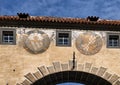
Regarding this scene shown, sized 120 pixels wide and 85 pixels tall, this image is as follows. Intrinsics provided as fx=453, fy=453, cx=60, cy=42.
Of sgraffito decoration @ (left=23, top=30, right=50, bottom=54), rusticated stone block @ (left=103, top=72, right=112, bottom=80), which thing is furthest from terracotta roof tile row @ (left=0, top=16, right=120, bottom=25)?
rusticated stone block @ (left=103, top=72, right=112, bottom=80)

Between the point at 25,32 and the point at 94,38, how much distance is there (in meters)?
5.03

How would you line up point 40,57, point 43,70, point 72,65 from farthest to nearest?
point 72,65 → point 40,57 → point 43,70

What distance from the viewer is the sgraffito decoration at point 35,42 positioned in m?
32.3

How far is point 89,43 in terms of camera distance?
3284 centimetres

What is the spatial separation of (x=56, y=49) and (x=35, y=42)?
62.5 inches

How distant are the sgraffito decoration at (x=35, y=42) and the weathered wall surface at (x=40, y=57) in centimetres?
20

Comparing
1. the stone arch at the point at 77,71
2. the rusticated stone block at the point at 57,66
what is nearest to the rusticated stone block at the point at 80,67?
the stone arch at the point at 77,71

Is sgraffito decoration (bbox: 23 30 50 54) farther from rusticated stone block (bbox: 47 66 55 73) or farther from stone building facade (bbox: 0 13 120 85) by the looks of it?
rusticated stone block (bbox: 47 66 55 73)

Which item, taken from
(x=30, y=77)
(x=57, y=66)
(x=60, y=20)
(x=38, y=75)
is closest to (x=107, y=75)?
(x=57, y=66)

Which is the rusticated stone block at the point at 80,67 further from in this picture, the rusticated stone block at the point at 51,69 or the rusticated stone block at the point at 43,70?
the rusticated stone block at the point at 43,70

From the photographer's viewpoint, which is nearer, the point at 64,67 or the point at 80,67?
the point at 64,67

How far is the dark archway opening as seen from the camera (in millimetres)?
32997

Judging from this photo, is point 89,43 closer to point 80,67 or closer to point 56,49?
point 80,67

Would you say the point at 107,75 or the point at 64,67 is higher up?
the point at 64,67
